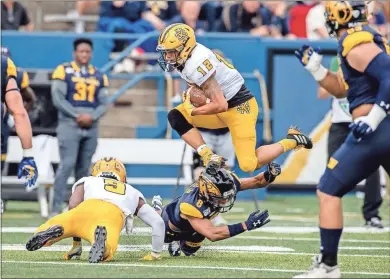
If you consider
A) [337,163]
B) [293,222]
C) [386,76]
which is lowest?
[293,222]

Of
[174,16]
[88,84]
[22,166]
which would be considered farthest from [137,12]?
[22,166]

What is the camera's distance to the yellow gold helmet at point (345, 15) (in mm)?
7477

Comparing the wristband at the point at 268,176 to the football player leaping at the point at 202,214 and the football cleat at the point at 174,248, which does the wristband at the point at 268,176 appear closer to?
the football player leaping at the point at 202,214

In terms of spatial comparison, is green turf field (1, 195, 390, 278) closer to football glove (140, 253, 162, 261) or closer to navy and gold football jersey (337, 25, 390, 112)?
football glove (140, 253, 162, 261)

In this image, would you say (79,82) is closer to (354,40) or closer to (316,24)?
(316,24)

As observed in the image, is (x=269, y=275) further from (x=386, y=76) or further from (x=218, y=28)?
(x=218, y=28)

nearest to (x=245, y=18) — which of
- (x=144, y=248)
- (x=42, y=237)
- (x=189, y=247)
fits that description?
(x=189, y=247)

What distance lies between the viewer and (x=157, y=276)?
23.4 feet

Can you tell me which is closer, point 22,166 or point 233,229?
point 233,229

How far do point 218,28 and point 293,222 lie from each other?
19.8 feet

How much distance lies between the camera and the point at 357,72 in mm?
7316

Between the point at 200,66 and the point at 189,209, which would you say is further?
the point at 200,66

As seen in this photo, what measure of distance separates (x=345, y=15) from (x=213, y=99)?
2.45 m

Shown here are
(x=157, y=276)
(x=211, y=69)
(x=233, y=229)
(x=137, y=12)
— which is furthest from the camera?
(x=137, y=12)
